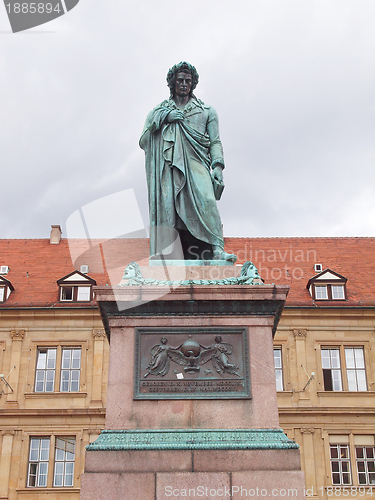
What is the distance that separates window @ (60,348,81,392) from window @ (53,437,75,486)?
2.19 meters

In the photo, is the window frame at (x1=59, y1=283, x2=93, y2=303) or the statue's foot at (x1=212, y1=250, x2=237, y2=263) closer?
the statue's foot at (x1=212, y1=250, x2=237, y2=263)

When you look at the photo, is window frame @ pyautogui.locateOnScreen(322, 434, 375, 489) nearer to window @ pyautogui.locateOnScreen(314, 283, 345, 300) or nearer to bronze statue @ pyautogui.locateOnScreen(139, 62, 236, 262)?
window @ pyautogui.locateOnScreen(314, 283, 345, 300)

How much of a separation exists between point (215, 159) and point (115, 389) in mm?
3625

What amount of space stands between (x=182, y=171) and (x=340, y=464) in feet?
73.2

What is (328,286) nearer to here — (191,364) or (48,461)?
(48,461)

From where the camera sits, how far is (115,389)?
693cm

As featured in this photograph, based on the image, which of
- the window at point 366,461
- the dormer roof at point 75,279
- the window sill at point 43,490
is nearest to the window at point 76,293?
the dormer roof at point 75,279

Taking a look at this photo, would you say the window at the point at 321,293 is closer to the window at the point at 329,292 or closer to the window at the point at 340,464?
the window at the point at 329,292

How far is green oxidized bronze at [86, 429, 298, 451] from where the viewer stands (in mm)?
6461

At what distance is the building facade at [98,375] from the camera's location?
27.8 metres

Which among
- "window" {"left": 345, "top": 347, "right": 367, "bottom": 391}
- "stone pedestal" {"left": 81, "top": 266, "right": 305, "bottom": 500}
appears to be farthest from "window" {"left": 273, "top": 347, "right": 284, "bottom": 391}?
"stone pedestal" {"left": 81, "top": 266, "right": 305, "bottom": 500}

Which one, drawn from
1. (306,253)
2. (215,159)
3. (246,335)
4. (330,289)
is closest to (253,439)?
(246,335)

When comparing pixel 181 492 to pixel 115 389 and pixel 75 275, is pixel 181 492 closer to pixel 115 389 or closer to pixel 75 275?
pixel 115 389

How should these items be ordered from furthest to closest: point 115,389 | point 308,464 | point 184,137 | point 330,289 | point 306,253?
point 306,253
point 330,289
point 308,464
point 184,137
point 115,389
